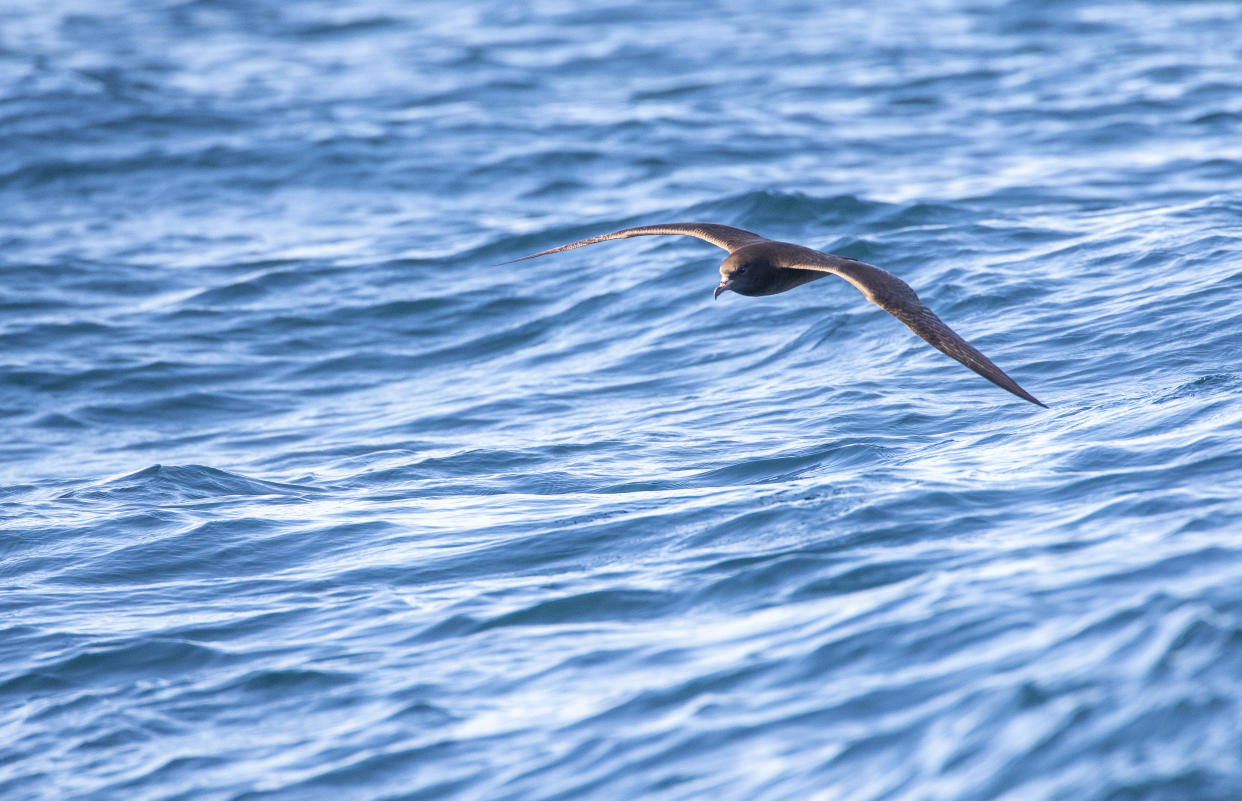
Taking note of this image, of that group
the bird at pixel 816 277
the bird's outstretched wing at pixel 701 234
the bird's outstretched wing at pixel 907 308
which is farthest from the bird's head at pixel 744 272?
the bird's outstretched wing at pixel 701 234

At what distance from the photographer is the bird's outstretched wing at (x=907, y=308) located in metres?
7.02

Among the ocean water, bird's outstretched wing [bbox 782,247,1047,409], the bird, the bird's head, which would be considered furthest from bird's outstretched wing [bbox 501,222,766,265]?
the ocean water

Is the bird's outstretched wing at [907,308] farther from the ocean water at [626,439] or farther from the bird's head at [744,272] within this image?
the ocean water at [626,439]

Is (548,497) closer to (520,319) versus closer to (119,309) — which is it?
(520,319)

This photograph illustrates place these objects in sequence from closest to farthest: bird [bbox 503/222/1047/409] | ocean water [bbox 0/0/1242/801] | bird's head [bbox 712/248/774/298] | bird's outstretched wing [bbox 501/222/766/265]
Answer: ocean water [bbox 0/0/1242/801] < bird [bbox 503/222/1047/409] < bird's head [bbox 712/248/774/298] < bird's outstretched wing [bbox 501/222/766/265]

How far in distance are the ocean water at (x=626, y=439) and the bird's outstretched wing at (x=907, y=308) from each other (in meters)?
0.90

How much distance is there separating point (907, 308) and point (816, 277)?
5.36 feet

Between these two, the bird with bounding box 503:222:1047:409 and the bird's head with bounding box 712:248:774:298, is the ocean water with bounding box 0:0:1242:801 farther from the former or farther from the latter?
the bird's head with bounding box 712:248:774:298

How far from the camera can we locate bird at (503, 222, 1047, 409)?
23.7 ft

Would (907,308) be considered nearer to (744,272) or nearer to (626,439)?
(744,272)

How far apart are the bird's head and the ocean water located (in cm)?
115

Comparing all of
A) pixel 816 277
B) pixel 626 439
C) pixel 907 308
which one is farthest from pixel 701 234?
pixel 907 308

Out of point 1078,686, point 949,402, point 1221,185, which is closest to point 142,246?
point 949,402

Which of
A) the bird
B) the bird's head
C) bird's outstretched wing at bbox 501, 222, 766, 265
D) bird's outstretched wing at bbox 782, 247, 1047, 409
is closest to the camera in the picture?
bird's outstretched wing at bbox 782, 247, 1047, 409
